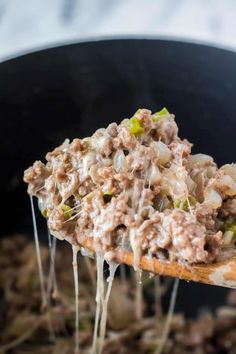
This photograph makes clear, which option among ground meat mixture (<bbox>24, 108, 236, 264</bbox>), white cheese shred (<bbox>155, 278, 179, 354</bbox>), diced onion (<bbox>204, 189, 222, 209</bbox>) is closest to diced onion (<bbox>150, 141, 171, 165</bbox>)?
ground meat mixture (<bbox>24, 108, 236, 264</bbox>)

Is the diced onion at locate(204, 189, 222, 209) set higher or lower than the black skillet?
lower

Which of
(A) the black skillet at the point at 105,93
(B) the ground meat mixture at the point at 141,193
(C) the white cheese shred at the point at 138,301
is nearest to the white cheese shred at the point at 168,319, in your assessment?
(C) the white cheese shred at the point at 138,301

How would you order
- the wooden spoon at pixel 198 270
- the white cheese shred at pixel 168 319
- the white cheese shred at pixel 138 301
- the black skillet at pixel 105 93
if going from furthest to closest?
the white cheese shred at pixel 138 301 → the white cheese shred at pixel 168 319 → the black skillet at pixel 105 93 → the wooden spoon at pixel 198 270

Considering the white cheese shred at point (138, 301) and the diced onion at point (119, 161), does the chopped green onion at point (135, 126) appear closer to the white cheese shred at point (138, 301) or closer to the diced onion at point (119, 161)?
the diced onion at point (119, 161)

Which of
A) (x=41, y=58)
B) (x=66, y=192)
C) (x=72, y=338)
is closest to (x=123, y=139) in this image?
(x=66, y=192)

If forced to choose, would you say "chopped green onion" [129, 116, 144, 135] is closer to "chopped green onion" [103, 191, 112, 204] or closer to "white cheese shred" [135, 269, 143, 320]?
"chopped green onion" [103, 191, 112, 204]
